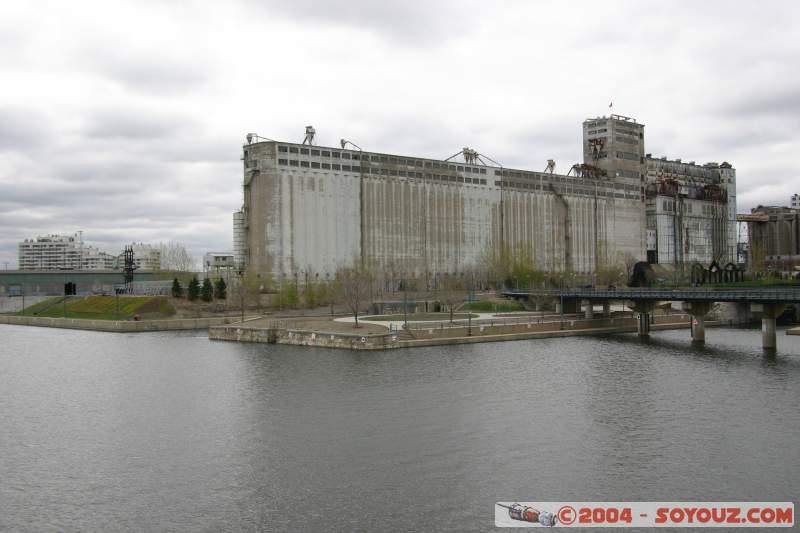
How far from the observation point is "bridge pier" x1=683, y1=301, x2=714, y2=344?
7894 centimetres

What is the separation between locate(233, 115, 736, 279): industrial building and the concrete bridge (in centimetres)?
4355

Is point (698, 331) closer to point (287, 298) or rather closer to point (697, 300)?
point (697, 300)

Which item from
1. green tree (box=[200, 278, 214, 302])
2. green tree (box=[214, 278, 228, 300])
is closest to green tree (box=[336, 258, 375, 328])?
green tree (box=[214, 278, 228, 300])

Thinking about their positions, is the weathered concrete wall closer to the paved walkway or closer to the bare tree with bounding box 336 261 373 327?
the bare tree with bounding box 336 261 373 327

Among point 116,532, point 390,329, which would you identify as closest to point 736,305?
point 390,329

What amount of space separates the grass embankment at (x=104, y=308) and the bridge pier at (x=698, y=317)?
6870 cm

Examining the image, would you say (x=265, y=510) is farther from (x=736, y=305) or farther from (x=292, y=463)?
(x=736, y=305)

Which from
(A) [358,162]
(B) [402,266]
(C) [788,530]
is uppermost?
(A) [358,162]

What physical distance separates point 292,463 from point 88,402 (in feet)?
68.7

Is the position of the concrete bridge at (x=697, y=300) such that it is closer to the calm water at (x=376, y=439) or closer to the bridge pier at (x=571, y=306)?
the bridge pier at (x=571, y=306)

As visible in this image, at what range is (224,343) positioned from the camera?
83250mm

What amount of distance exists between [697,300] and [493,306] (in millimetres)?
33114

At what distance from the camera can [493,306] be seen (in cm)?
10769

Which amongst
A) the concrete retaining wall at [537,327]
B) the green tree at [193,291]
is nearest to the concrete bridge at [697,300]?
the concrete retaining wall at [537,327]
